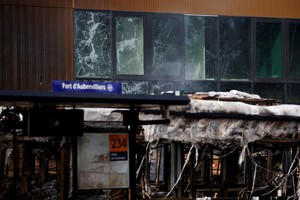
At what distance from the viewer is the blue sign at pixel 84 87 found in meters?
6.85

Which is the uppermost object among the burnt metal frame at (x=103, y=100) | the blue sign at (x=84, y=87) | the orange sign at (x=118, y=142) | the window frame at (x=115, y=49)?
the window frame at (x=115, y=49)

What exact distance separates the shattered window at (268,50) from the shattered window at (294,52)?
1.56 feet

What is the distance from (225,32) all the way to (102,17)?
14.8 ft

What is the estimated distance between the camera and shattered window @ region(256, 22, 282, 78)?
21.7 m

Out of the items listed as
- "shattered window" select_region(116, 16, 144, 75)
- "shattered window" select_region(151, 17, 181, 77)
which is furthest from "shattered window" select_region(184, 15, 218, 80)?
"shattered window" select_region(116, 16, 144, 75)

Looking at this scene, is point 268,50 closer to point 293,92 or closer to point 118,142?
point 293,92

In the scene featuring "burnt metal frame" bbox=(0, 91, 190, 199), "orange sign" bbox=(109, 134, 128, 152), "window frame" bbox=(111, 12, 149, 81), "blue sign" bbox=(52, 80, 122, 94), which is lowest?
"orange sign" bbox=(109, 134, 128, 152)

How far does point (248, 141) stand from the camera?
10.9 m

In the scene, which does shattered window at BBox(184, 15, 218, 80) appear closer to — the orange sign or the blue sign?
the orange sign

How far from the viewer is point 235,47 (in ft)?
70.4

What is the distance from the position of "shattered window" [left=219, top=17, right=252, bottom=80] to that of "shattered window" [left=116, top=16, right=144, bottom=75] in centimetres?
297

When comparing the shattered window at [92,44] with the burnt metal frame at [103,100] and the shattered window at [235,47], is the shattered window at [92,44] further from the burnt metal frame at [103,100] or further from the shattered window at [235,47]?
the burnt metal frame at [103,100]

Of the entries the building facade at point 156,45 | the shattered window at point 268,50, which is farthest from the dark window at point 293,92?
the shattered window at point 268,50

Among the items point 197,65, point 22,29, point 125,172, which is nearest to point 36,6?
point 22,29
